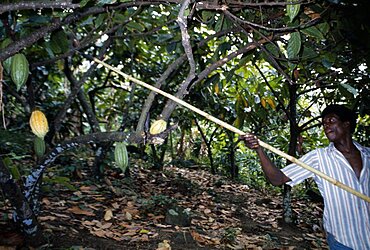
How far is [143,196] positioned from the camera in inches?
137

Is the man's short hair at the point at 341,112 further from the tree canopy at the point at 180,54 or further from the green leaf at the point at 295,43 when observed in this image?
the green leaf at the point at 295,43

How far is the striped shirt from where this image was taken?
1789mm

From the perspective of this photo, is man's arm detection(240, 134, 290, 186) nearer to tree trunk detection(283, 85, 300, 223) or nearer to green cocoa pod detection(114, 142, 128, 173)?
green cocoa pod detection(114, 142, 128, 173)

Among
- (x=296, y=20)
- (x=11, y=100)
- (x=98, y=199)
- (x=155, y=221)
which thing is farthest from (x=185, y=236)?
(x=11, y=100)

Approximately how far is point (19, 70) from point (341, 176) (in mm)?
1642

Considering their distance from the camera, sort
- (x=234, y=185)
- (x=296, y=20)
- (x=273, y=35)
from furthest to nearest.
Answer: (x=234, y=185)
(x=273, y=35)
(x=296, y=20)

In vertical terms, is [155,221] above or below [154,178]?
below

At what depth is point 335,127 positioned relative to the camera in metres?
1.93

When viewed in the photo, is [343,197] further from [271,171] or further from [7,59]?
[7,59]

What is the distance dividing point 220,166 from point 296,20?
5186 mm

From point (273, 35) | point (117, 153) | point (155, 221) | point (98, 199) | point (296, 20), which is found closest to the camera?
point (117, 153)

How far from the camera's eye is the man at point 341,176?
1.79 m

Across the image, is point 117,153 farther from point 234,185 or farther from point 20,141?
point 234,185

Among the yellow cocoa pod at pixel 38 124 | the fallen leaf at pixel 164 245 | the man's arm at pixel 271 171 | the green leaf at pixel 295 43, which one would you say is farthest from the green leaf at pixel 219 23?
the fallen leaf at pixel 164 245
